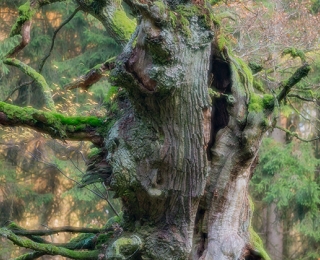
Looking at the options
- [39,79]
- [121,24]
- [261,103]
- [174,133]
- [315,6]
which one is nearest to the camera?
[174,133]

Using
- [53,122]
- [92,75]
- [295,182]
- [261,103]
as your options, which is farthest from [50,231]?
[295,182]

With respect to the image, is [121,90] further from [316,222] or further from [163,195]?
[316,222]

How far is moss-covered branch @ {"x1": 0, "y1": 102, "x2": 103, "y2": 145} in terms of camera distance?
4227mm

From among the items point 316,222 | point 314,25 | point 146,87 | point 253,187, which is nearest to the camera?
point 146,87

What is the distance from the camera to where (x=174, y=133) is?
156 inches

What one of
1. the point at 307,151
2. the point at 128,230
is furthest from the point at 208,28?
the point at 307,151

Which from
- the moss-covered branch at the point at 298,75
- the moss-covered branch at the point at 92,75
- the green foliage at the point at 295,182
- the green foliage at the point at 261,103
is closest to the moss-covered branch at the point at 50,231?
the moss-covered branch at the point at 92,75

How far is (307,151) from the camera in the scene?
1212 cm

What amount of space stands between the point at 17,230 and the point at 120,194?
1.31 meters

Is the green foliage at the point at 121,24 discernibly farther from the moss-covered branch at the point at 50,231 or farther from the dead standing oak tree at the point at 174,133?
the moss-covered branch at the point at 50,231

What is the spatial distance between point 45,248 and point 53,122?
106 centimetres

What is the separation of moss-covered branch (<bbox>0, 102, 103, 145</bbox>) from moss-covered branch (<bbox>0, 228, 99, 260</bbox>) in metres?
0.89

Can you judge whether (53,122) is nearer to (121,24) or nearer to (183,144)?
(183,144)

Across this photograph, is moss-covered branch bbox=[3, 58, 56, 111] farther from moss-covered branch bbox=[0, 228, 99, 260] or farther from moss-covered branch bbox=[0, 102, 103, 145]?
moss-covered branch bbox=[0, 228, 99, 260]
